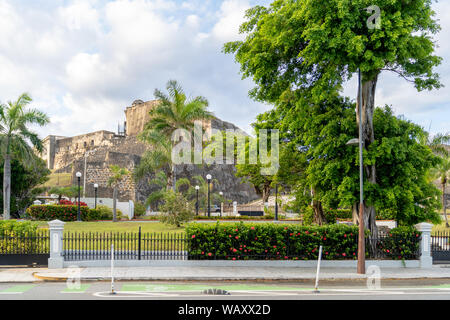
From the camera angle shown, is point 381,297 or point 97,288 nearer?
point 381,297

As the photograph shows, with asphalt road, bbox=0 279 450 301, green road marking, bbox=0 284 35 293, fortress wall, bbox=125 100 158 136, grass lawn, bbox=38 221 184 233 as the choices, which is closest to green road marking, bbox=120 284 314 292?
asphalt road, bbox=0 279 450 301

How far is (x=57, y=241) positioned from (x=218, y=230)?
565cm

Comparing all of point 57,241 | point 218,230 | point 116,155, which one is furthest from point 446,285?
point 116,155

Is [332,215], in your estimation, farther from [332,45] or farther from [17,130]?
[17,130]

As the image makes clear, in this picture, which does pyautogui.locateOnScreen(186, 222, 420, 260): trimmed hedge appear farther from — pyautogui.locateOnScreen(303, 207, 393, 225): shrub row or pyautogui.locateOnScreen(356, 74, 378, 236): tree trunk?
pyautogui.locateOnScreen(303, 207, 393, 225): shrub row

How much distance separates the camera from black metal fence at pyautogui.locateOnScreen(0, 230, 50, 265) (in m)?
13.0

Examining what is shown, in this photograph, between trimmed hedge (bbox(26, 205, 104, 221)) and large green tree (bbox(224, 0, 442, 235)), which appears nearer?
large green tree (bbox(224, 0, 442, 235))

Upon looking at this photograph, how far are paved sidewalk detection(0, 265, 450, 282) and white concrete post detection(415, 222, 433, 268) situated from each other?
60cm

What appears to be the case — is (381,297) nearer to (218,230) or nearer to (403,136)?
(218,230)

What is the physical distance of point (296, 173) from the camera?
19.8 metres

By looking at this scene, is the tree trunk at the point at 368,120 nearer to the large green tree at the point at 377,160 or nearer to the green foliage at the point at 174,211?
the large green tree at the point at 377,160

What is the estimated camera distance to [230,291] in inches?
383

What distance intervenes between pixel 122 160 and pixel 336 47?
40.4 m

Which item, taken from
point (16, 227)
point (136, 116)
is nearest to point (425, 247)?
point (16, 227)
